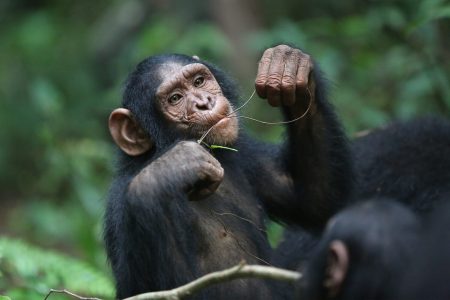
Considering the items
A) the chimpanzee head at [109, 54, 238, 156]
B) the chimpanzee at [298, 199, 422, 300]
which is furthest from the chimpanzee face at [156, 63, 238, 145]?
the chimpanzee at [298, 199, 422, 300]

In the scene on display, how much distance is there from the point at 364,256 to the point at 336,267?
15cm

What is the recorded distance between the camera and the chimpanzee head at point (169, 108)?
6.17 meters

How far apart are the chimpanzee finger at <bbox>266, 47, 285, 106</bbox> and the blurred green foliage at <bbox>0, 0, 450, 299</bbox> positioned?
3.81 ft

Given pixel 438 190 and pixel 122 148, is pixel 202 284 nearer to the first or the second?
pixel 122 148

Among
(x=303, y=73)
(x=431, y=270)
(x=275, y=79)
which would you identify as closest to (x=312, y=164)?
(x=303, y=73)

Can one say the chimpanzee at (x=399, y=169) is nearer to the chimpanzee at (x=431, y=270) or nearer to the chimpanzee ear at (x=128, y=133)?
the chimpanzee ear at (x=128, y=133)

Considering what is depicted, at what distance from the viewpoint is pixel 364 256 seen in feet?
14.2

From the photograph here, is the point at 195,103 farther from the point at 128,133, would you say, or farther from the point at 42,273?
the point at 42,273

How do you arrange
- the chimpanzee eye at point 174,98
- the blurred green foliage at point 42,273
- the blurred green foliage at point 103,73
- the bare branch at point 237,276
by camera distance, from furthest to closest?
1. the blurred green foliage at point 103,73
2. the blurred green foliage at point 42,273
3. the chimpanzee eye at point 174,98
4. the bare branch at point 237,276

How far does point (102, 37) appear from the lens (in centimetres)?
1744

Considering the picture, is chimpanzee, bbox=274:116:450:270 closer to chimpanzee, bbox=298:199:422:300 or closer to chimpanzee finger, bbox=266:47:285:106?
chimpanzee finger, bbox=266:47:285:106

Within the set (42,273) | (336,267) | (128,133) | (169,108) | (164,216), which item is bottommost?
(42,273)

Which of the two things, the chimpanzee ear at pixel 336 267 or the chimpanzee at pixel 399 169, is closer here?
the chimpanzee ear at pixel 336 267

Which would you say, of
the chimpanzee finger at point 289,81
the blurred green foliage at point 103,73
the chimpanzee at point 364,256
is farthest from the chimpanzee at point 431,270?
the blurred green foliage at point 103,73
